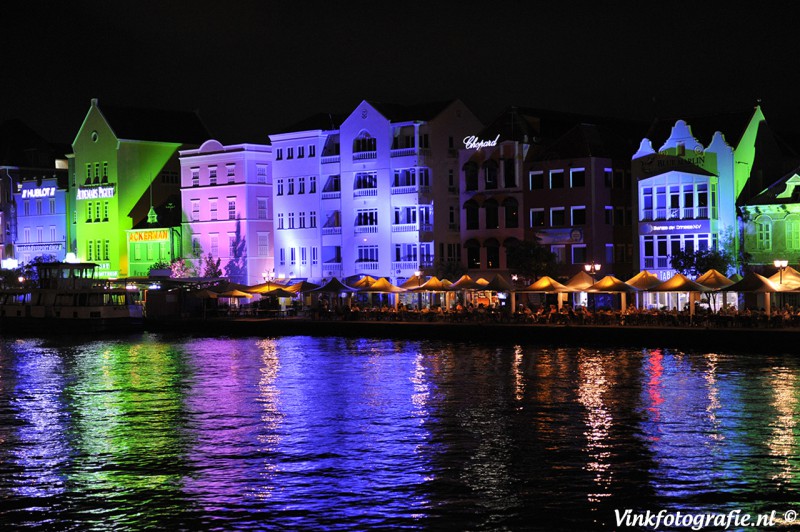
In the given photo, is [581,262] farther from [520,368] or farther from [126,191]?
[126,191]

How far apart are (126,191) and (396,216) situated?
36.0 metres

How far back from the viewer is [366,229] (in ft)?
309

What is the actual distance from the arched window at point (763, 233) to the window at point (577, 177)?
12.1 m

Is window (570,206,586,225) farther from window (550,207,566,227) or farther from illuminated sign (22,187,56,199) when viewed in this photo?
illuminated sign (22,187,56,199)

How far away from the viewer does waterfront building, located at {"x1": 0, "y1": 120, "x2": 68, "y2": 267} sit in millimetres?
126062

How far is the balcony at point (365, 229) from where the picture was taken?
307ft

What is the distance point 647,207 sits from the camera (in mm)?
80375

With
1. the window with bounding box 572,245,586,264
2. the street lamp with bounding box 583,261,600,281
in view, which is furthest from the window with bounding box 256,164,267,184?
the street lamp with bounding box 583,261,600,281

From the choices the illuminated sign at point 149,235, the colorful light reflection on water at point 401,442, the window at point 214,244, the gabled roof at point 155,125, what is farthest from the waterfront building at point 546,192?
the gabled roof at point 155,125

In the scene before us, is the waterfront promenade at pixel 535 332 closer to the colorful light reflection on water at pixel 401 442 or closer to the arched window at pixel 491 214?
the colorful light reflection on water at pixel 401 442

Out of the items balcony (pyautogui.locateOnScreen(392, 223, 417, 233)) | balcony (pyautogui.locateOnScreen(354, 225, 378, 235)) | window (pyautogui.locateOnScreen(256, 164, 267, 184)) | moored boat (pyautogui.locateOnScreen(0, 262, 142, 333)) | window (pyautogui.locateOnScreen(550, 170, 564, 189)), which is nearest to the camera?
window (pyautogui.locateOnScreen(550, 170, 564, 189))

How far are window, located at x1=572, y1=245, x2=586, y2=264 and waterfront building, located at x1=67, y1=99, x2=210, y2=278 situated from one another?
4836 cm

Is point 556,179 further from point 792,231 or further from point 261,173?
point 261,173

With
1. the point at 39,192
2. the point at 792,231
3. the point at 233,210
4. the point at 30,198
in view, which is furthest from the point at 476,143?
the point at 30,198
